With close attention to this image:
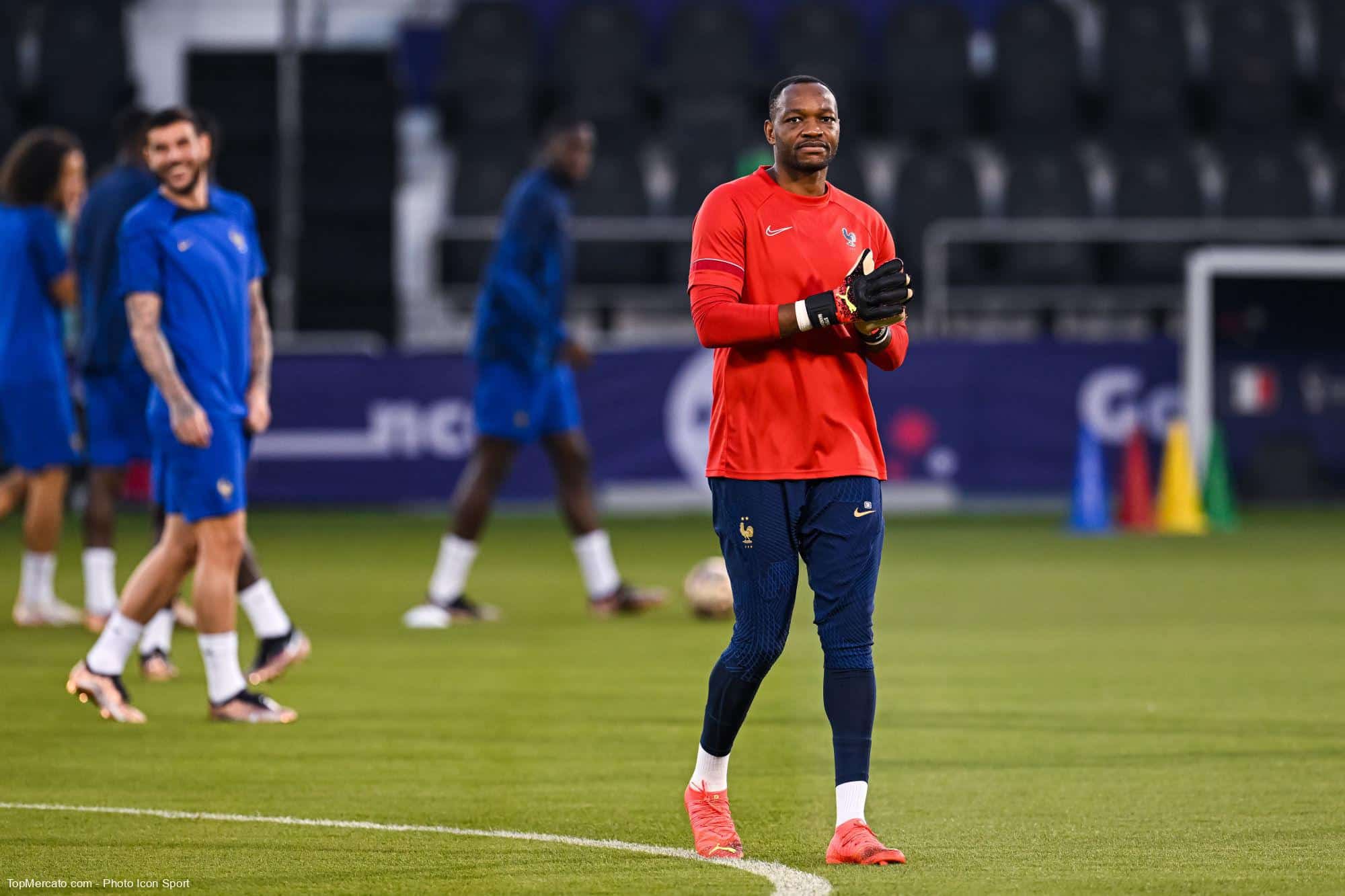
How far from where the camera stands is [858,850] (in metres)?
5.38

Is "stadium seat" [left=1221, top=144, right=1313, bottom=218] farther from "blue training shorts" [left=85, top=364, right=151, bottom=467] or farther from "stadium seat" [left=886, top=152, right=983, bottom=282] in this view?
"blue training shorts" [left=85, top=364, right=151, bottom=467]

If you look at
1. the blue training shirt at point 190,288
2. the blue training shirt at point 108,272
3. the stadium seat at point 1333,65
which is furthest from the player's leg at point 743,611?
the stadium seat at point 1333,65

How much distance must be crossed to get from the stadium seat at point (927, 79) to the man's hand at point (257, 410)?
16814 millimetres

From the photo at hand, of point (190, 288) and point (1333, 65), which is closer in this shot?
point (190, 288)

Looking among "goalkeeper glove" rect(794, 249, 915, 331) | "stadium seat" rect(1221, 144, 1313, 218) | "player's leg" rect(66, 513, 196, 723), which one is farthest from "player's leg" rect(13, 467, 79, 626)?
"stadium seat" rect(1221, 144, 1313, 218)

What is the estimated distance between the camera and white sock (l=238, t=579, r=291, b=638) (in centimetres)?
881

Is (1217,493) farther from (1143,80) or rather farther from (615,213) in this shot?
(615,213)

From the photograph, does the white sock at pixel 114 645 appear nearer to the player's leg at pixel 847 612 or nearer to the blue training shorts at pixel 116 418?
the blue training shorts at pixel 116 418

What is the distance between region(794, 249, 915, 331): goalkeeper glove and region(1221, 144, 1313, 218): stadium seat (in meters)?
19.3

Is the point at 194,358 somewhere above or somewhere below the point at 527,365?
above

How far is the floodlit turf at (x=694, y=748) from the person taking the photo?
5.46 m

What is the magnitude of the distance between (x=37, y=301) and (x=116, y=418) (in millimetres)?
946

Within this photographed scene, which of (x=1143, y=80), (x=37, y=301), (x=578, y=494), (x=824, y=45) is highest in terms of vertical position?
(x=824, y=45)

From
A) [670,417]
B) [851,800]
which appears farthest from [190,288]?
[670,417]
